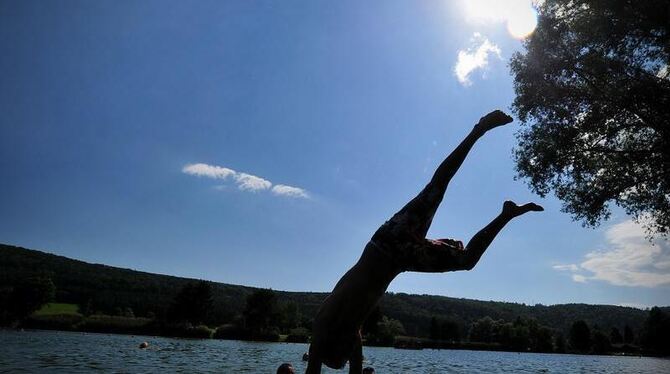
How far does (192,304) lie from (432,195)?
378 feet

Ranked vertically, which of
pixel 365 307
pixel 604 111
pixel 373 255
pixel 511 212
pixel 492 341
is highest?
pixel 604 111

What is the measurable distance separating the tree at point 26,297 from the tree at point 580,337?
175 m

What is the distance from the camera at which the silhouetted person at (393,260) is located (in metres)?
3.82

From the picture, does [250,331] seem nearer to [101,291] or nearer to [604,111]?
[101,291]

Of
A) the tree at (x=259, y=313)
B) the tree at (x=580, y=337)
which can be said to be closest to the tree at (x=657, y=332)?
the tree at (x=580, y=337)

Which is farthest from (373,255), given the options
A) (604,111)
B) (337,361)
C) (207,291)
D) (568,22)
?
(207,291)

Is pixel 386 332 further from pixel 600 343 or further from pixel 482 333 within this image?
pixel 600 343

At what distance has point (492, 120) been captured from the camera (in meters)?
4.38

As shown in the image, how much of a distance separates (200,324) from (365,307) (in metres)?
120

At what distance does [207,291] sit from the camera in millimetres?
111000

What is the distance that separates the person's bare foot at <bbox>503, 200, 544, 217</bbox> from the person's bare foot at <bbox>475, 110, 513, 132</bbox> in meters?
0.81

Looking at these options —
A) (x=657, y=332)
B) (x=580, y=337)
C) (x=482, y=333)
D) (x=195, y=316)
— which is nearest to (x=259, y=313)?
(x=195, y=316)

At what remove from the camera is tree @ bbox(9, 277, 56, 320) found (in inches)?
3807

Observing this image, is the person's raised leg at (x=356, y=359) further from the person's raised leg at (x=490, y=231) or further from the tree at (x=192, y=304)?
the tree at (x=192, y=304)
